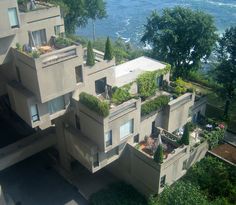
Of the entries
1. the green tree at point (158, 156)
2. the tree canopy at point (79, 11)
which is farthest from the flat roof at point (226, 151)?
the tree canopy at point (79, 11)

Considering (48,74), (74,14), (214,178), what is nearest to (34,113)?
(48,74)

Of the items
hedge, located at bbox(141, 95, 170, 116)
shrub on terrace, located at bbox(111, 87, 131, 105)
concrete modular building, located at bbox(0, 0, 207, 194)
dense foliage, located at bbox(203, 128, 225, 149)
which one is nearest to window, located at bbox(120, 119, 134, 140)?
concrete modular building, located at bbox(0, 0, 207, 194)

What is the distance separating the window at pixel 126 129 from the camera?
1355 inches

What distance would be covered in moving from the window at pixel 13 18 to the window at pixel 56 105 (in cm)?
851

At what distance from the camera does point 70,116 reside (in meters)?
37.1

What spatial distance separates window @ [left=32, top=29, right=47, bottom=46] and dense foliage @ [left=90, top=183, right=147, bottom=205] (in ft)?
64.0

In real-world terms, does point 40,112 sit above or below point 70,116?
above

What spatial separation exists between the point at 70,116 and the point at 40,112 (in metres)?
4.70

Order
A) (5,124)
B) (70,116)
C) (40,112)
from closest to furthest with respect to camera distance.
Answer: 1. (40,112)
2. (70,116)
3. (5,124)

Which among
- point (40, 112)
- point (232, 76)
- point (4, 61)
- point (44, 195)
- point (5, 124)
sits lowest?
point (44, 195)

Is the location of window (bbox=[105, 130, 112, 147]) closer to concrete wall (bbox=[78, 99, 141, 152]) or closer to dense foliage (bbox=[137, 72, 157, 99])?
concrete wall (bbox=[78, 99, 141, 152])

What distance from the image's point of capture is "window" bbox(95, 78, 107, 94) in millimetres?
36906

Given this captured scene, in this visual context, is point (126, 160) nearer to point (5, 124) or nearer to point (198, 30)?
point (5, 124)

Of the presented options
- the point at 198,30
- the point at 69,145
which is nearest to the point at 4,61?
the point at 69,145
